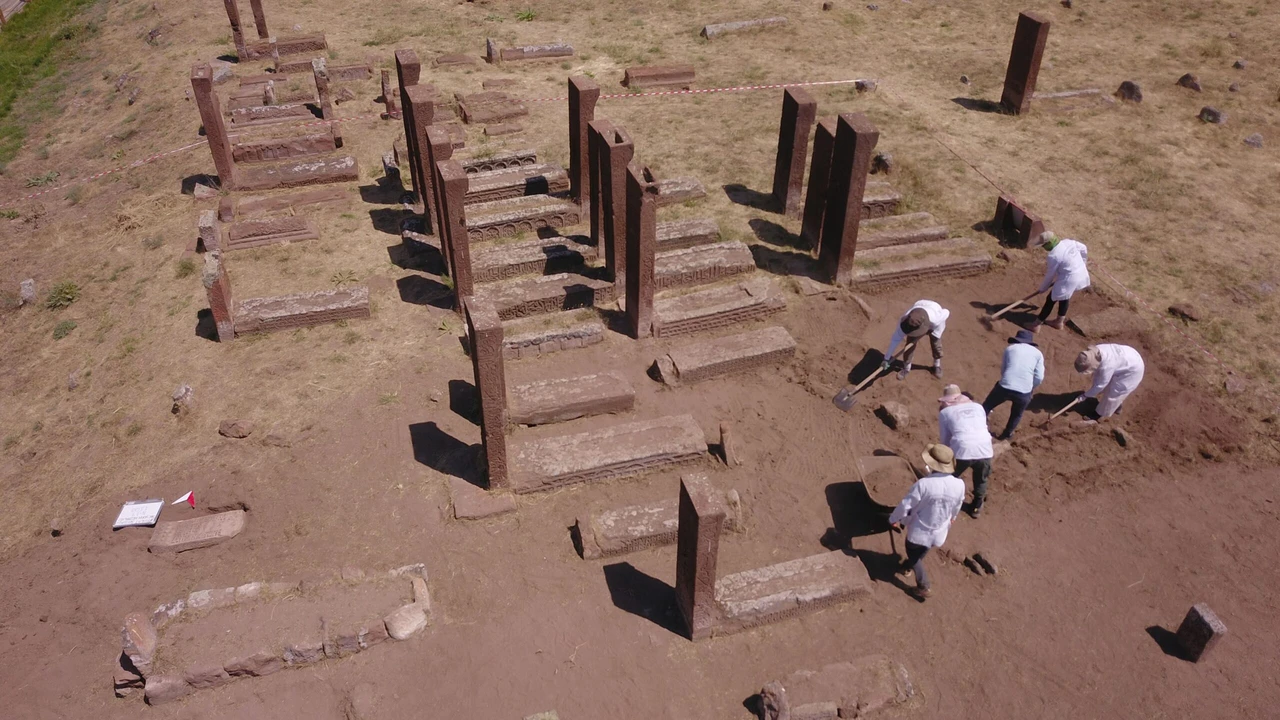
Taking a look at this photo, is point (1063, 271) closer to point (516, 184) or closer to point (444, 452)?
point (444, 452)

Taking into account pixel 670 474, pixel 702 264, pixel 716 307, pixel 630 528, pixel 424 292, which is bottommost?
pixel 670 474

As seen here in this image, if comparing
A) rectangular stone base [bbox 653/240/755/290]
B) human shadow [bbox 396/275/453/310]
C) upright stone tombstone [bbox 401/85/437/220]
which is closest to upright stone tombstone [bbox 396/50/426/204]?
upright stone tombstone [bbox 401/85/437/220]

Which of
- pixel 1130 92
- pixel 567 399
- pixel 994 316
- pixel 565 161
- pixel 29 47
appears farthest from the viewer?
pixel 29 47

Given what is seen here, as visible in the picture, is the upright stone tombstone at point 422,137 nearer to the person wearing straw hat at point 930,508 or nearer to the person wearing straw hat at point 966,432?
the person wearing straw hat at point 966,432

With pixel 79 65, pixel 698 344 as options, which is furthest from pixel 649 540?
pixel 79 65

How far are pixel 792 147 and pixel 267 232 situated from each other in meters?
9.04

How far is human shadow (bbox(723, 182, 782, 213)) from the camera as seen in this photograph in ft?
51.7

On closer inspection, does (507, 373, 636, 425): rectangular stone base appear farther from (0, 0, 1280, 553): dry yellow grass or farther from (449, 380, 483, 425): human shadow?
(0, 0, 1280, 553): dry yellow grass

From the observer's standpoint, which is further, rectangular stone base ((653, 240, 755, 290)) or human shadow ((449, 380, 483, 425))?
rectangular stone base ((653, 240, 755, 290))

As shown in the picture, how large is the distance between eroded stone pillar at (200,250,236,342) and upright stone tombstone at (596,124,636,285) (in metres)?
5.47

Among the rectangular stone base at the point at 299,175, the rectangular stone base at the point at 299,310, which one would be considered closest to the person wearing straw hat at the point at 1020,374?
the rectangular stone base at the point at 299,310

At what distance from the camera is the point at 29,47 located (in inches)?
1001

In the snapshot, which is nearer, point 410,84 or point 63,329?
point 63,329

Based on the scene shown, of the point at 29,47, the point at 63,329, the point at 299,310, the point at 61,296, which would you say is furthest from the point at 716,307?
the point at 29,47
